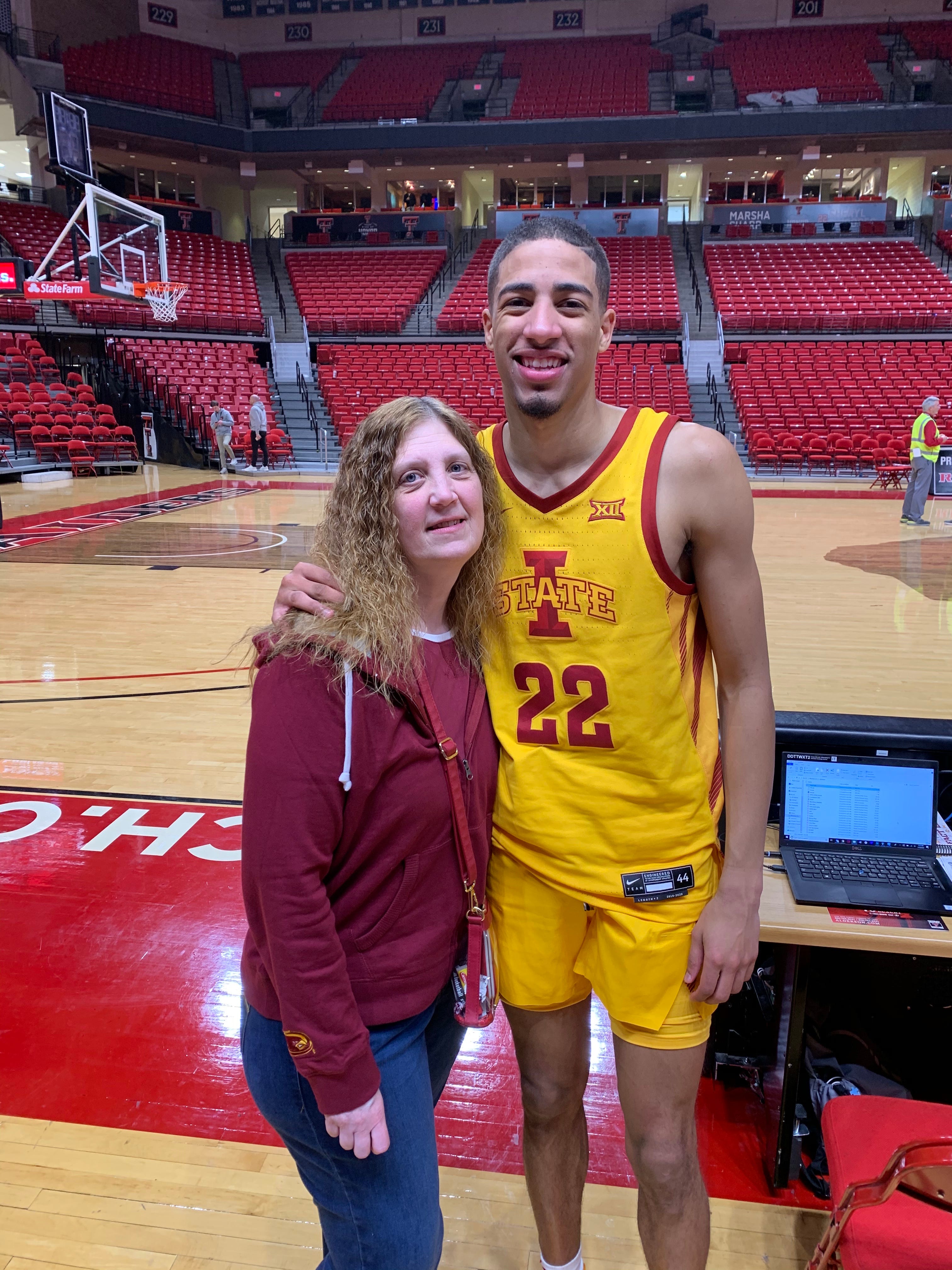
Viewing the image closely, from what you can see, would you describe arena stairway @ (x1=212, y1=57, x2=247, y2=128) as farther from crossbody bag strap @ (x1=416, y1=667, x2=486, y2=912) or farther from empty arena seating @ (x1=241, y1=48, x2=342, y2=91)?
crossbody bag strap @ (x1=416, y1=667, x2=486, y2=912)

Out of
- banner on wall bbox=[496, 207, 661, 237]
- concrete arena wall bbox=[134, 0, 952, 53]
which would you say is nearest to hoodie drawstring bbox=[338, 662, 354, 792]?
banner on wall bbox=[496, 207, 661, 237]

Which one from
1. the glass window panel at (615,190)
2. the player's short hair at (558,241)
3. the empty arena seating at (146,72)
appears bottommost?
the player's short hair at (558,241)

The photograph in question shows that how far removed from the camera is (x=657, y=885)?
4.63ft

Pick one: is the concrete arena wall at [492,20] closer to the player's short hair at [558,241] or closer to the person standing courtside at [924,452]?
the person standing courtside at [924,452]

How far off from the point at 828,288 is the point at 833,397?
17.6 ft

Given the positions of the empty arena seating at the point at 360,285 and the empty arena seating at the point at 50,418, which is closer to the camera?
the empty arena seating at the point at 50,418

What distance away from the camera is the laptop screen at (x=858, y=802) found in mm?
1912

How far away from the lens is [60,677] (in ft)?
17.1

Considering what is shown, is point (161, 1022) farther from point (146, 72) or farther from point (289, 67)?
point (289, 67)

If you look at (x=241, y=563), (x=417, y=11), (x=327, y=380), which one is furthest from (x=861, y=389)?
(x=417, y=11)

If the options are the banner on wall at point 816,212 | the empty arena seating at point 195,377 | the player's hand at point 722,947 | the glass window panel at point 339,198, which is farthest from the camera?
the glass window panel at point 339,198

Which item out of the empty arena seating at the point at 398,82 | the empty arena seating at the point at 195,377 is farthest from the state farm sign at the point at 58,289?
the empty arena seating at the point at 398,82

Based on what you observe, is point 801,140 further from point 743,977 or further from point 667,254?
point 743,977

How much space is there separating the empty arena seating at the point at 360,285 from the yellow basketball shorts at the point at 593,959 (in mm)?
20181
